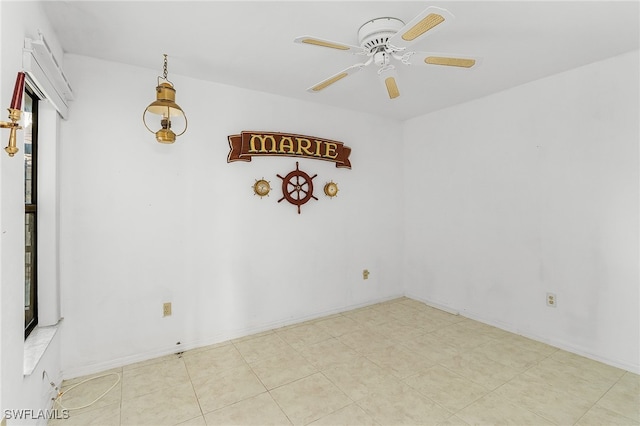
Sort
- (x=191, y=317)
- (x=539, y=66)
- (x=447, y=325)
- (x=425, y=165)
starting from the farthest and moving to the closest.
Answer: (x=425, y=165) → (x=447, y=325) → (x=191, y=317) → (x=539, y=66)

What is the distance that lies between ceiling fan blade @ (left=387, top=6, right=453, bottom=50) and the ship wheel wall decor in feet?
6.08

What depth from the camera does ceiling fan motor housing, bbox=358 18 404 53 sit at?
6.21ft

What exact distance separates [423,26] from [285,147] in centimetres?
203

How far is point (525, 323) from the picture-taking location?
307 cm

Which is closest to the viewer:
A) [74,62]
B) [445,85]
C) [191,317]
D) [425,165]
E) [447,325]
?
[74,62]

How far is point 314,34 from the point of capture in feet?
6.98

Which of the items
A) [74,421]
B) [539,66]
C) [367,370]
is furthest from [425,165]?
[74,421]

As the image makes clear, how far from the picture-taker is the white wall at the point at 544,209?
2502 mm

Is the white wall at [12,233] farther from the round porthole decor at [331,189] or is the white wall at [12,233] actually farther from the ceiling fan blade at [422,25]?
the round porthole decor at [331,189]

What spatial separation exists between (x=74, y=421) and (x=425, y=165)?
4077 mm

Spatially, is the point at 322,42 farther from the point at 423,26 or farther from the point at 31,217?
the point at 31,217

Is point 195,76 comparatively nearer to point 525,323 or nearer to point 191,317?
point 191,317

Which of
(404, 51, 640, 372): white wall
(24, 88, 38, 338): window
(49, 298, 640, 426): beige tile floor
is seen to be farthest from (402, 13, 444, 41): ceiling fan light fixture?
(24, 88, 38, 338): window

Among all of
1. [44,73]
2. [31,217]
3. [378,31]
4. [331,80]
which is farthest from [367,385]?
[44,73]
